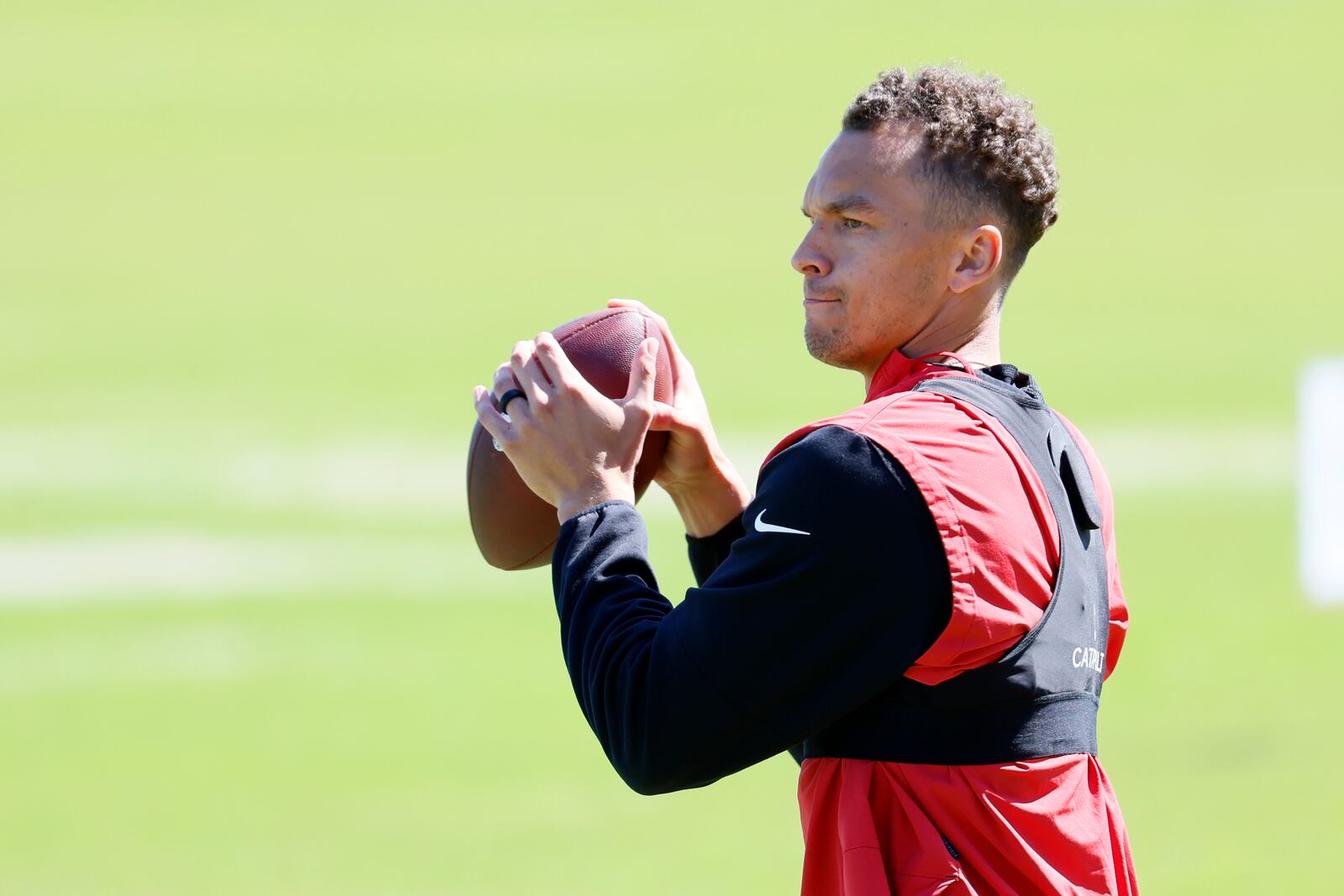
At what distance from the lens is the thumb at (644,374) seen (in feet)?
4.33

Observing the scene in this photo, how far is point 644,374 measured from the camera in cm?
133

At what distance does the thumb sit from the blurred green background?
7.64ft

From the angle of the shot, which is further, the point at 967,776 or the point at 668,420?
the point at 668,420

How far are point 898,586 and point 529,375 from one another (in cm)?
43

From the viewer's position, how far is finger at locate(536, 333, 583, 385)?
1296 millimetres

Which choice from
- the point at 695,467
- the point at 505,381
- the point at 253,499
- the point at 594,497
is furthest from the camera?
the point at 253,499

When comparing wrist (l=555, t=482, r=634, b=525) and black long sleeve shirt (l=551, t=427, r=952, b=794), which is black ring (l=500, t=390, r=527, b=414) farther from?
black long sleeve shirt (l=551, t=427, r=952, b=794)

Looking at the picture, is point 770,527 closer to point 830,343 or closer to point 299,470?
point 830,343

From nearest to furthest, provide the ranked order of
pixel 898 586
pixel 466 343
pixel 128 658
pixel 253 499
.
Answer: pixel 898 586
pixel 128 658
pixel 253 499
pixel 466 343

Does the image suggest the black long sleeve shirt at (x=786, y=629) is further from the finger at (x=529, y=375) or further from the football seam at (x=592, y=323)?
the football seam at (x=592, y=323)

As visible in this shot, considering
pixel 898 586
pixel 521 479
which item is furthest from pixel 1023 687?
pixel 521 479

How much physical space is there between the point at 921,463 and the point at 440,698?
3191mm

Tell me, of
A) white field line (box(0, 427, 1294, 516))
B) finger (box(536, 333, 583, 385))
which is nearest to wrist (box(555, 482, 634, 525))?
finger (box(536, 333, 583, 385))

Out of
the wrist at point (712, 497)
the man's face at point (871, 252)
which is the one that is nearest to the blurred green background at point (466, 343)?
the wrist at point (712, 497)
